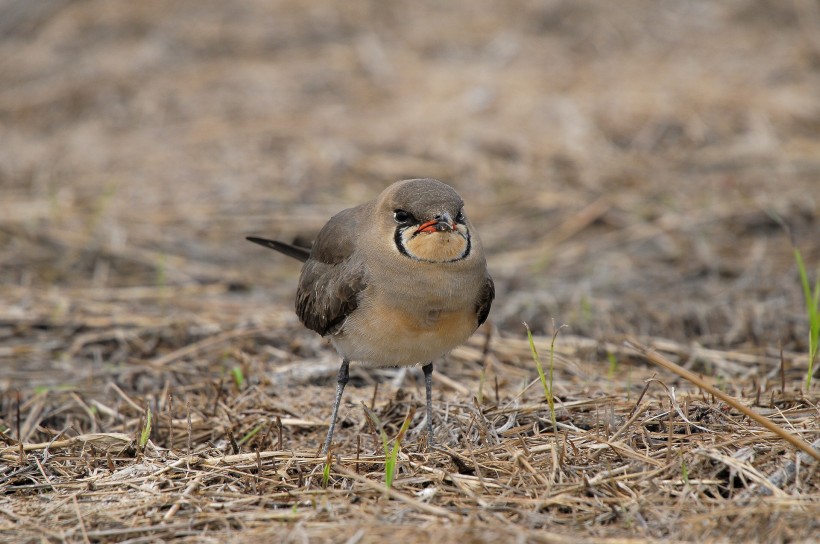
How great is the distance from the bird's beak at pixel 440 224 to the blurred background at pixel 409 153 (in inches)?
74.0

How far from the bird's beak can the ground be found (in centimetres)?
78

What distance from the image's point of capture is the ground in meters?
3.31

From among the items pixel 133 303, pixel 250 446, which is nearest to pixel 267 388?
pixel 250 446

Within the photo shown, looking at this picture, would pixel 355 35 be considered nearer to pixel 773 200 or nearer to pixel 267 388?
pixel 773 200

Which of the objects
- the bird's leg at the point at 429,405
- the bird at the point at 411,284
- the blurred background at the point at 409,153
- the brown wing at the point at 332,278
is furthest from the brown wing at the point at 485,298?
the blurred background at the point at 409,153

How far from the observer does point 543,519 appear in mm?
3068

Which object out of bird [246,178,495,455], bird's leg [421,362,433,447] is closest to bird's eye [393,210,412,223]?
bird [246,178,495,455]

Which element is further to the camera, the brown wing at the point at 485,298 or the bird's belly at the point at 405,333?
the brown wing at the point at 485,298

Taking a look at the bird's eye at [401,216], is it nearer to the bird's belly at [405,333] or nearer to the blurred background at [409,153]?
the bird's belly at [405,333]

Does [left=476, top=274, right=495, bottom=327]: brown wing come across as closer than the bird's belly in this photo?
No

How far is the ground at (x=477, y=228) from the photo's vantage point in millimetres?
3312

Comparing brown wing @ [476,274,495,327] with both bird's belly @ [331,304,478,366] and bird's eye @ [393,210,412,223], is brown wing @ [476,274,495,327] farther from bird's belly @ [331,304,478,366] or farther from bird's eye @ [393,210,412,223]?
bird's eye @ [393,210,412,223]

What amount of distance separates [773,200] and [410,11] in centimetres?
546

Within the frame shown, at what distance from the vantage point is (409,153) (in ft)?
28.9
